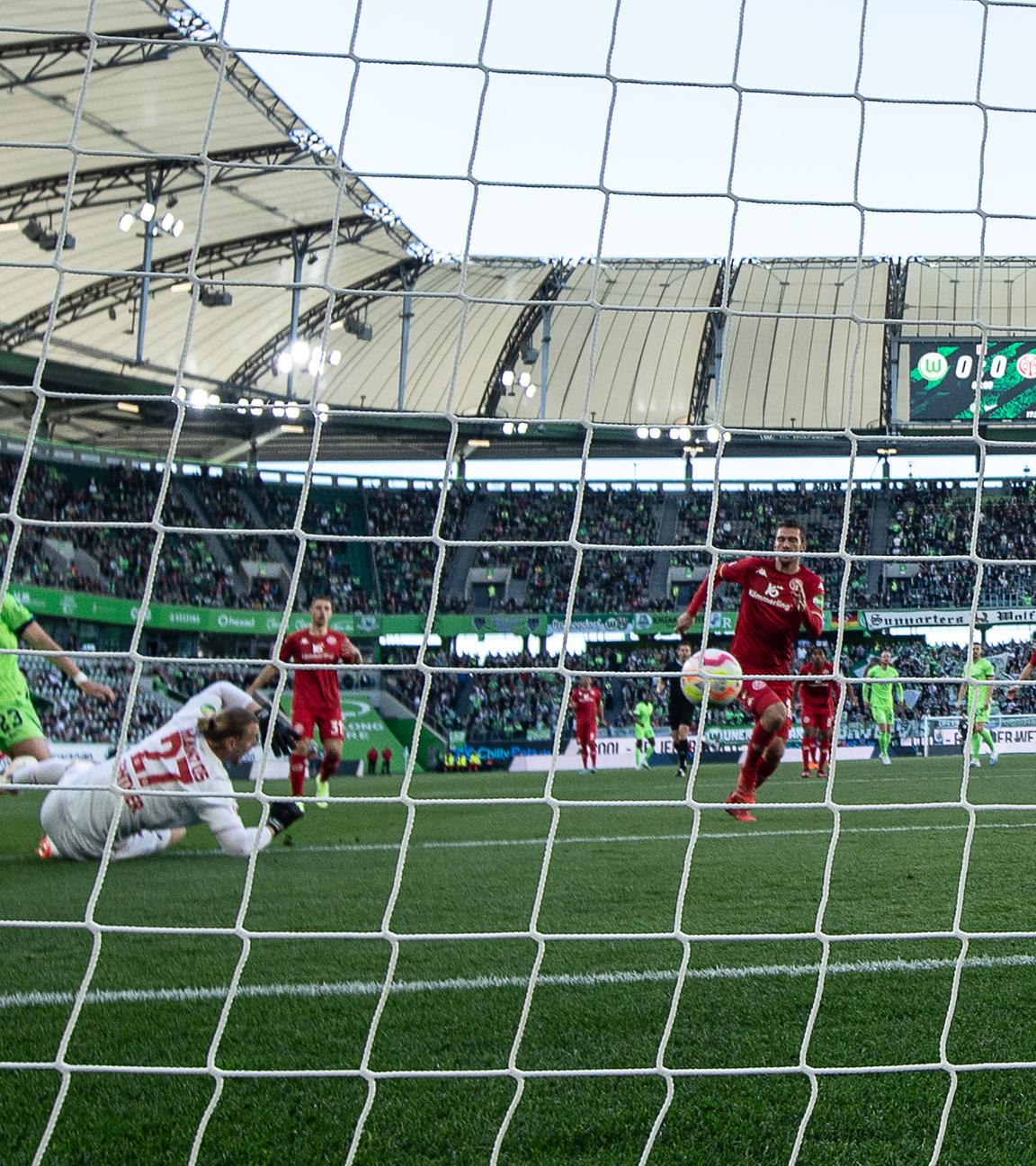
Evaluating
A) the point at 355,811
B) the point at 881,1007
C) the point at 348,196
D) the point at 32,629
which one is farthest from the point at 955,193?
the point at 348,196

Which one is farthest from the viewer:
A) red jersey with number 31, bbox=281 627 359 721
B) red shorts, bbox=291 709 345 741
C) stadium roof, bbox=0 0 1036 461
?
stadium roof, bbox=0 0 1036 461

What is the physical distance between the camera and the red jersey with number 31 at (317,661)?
25.2ft

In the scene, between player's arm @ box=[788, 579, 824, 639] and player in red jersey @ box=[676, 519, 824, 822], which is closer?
player's arm @ box=[788, 579, 824, 639]

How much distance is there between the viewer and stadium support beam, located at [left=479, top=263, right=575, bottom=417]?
2500 centimetres

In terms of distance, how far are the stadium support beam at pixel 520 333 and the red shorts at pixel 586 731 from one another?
1093 centimetres

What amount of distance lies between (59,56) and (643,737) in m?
12.4

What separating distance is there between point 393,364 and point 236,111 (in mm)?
10265

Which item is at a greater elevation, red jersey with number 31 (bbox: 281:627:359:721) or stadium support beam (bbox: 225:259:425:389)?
stadium support beam (bbox: 225:259:425:389)

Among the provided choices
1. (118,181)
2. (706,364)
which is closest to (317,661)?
(118,181)

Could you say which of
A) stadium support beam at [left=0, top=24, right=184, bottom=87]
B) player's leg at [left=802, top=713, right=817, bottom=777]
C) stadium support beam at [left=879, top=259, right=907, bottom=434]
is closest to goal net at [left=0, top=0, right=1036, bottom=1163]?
player's leg at [left=802, top=713, right=817, bottom=777]

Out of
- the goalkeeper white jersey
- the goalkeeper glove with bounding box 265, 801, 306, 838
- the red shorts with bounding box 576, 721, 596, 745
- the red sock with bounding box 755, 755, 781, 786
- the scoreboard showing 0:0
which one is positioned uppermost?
the scoreboard showing 0:0

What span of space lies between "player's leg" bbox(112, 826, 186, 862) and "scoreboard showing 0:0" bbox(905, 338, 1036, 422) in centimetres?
1921

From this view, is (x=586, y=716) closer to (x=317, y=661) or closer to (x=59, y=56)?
(x=317, y=661)

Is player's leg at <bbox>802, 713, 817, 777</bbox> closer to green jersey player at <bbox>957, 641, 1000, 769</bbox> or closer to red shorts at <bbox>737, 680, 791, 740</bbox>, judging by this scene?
green jersey player at <bbox>957, 641, 1000, 769</bbox>
